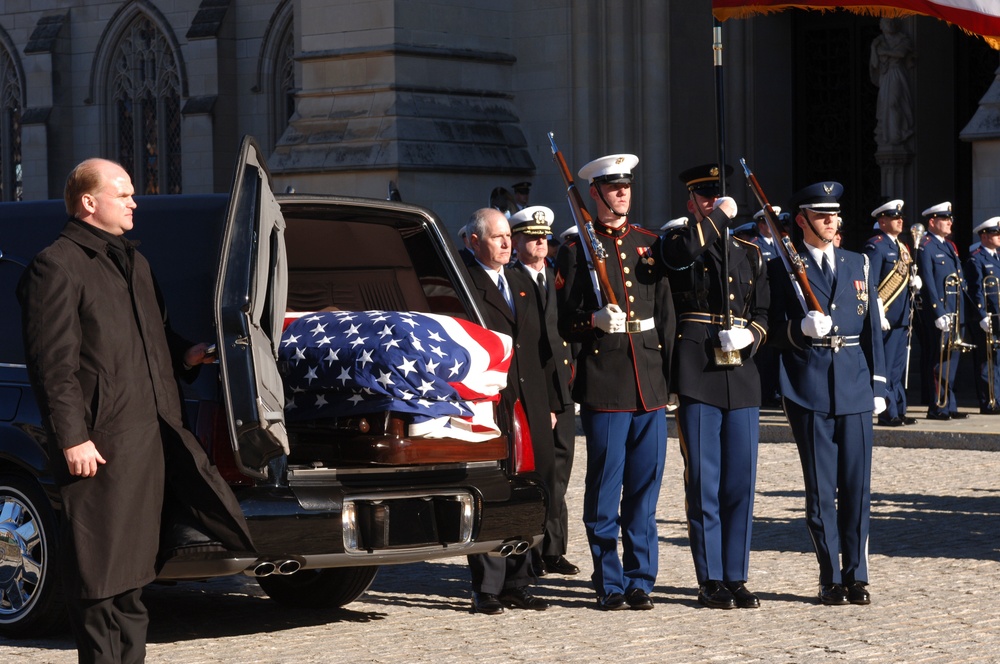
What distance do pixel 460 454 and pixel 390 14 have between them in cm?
1370

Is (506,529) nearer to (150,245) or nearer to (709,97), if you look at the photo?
(150,245)

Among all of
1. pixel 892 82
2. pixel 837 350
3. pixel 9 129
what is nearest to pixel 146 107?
pixel 9 129

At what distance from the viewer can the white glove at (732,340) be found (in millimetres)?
8172

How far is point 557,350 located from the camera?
860 centimetres

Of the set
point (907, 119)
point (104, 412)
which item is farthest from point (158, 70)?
point (104, 412)

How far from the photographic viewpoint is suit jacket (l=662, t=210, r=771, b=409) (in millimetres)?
8164

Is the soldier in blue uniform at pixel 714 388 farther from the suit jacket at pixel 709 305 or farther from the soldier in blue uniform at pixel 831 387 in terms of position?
the soldier in blue uniform at pixel 831 387

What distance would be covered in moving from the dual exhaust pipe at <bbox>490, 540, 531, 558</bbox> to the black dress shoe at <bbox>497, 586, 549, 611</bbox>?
66 cm

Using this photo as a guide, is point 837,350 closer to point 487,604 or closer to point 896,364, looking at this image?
point 487,604

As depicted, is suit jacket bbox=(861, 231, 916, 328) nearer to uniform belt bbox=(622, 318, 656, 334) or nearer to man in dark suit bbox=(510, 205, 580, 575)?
man in dark suit bbox=(510, 205, 580, 575)

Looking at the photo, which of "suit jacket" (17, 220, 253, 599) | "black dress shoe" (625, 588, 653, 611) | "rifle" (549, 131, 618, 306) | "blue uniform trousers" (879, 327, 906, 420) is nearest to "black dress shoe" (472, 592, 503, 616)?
"black dress shoe" (625, 588, 653, 611)

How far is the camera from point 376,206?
7648mm

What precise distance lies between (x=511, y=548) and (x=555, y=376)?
136cm

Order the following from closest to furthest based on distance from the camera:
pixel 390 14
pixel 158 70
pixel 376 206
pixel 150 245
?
pixel 150 245, pixel 376 206, pixel 390 14, pixel 158 70
